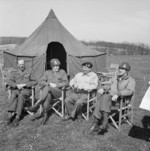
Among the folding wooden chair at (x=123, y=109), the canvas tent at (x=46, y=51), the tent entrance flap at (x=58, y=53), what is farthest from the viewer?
the tent entrance flap at (x=58, y=53)

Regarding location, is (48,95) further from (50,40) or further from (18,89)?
(50,40)

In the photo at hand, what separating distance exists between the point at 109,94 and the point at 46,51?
711 centimetres

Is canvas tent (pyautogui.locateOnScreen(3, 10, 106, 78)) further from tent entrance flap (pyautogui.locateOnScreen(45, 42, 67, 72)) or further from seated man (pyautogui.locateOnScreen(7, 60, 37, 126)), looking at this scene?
seated man (pyautogui.locateOnScreen(7, 60, 37, 126))

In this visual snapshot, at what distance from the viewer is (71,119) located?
494 centimetres

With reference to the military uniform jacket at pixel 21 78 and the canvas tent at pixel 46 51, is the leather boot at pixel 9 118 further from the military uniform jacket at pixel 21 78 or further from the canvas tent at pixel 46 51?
the canvas tent at pixel 46 51

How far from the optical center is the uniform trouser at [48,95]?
4.76 metres

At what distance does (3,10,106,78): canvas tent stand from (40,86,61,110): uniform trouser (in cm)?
513

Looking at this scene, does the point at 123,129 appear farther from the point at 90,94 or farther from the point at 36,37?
the point at 36,37

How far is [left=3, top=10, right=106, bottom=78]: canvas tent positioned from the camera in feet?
32.2

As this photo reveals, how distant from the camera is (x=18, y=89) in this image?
4992 millimetres

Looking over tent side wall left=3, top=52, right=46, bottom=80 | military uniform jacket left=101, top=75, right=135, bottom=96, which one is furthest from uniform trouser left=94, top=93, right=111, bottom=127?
tent side wall left=3, top=52, right=46, bottom=80

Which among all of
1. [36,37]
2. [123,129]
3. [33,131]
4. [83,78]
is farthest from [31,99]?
[36,37]

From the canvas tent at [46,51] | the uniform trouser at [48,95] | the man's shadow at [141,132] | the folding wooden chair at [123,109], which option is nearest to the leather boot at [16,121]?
the uniform trouser at [48,95]

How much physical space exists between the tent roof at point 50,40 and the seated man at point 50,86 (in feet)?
16.2
